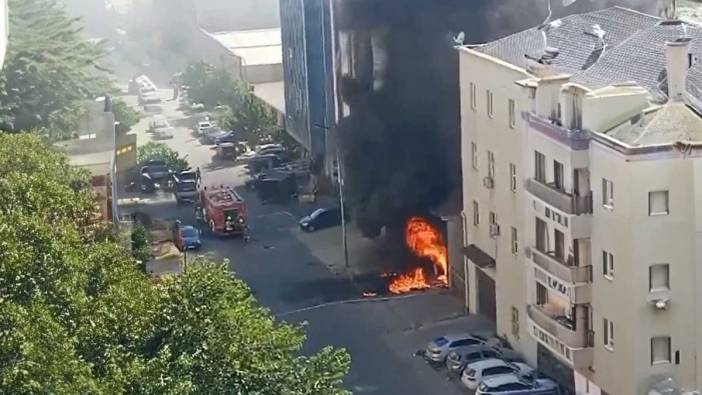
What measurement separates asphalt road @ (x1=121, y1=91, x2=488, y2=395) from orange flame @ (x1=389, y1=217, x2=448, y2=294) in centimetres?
77

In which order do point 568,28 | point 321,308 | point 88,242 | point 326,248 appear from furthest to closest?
point 326,248 < point 321,308 < point 568,28 < point 88,242

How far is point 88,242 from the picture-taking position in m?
22.9

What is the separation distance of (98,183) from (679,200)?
1387cm

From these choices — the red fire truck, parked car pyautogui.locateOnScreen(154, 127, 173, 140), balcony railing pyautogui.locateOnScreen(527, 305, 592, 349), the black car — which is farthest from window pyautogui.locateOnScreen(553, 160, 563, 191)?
parked car pyautogui.locateOnScreen(154, 127, 173, 140)

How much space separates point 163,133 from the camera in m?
57.7

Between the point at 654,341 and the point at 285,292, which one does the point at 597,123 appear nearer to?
the point at 654,341

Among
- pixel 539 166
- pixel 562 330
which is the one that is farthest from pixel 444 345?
pixel 539 166

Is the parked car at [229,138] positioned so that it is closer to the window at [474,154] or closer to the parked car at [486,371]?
the window at [474,154]

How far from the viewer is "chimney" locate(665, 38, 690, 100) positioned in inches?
972

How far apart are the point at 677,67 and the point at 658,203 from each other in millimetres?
2243

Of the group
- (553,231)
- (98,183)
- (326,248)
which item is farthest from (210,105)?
(553,231)

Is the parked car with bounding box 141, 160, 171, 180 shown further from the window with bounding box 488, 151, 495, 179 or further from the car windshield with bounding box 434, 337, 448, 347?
the car windshield with bounding box 434, 337, 448, 347

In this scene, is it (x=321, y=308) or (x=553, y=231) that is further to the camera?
(x=321, y=308)

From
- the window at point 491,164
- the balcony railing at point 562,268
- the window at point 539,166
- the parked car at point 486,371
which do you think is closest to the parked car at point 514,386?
the parked car at point 486,371
